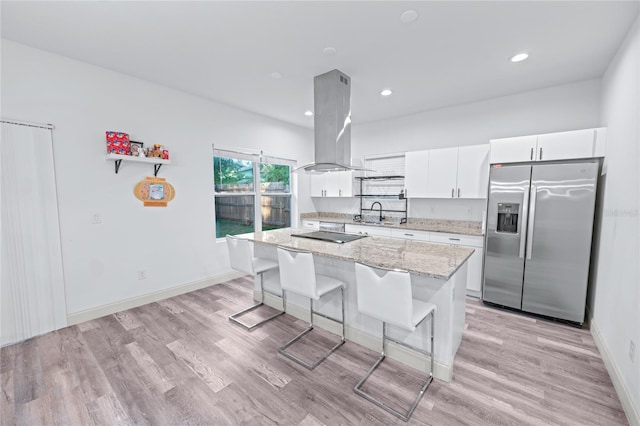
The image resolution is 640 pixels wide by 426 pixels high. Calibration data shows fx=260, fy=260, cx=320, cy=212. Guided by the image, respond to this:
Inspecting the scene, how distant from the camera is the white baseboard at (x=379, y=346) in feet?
6.64

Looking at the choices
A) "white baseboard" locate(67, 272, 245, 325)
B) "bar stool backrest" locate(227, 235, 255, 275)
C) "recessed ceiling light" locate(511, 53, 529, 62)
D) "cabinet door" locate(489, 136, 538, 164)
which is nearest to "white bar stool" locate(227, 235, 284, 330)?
"bar stool backrest" locate(227, 235, 255, 275)

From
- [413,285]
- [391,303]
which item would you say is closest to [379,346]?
[413,285]

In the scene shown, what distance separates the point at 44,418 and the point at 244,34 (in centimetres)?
315

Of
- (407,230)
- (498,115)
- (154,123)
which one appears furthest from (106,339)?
(498,115)

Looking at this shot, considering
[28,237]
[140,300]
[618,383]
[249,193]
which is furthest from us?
[249,193]

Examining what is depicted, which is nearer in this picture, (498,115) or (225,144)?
(498,115)

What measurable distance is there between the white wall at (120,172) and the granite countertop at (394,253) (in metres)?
1.48

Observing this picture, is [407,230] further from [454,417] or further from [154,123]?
[154,123]

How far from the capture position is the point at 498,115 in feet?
12.3

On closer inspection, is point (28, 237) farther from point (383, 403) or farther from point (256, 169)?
point (383, 403)

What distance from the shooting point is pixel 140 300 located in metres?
3.29

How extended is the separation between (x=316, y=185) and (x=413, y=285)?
3719mm

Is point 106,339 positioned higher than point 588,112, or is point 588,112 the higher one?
point 588,112

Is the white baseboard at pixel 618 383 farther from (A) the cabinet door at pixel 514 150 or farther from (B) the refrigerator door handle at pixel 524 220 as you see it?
(A) the cabinet door at pixel 514 150
